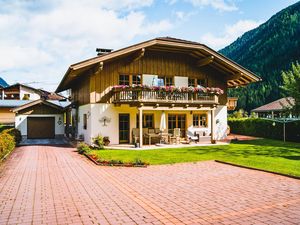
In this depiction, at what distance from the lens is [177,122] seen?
2217 cm

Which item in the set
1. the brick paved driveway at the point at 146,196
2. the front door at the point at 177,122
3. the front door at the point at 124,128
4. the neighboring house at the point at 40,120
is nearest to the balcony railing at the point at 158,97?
the front door at the point at 124,128

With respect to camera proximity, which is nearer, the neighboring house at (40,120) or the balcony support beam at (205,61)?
the balcony support beam at (205,61)

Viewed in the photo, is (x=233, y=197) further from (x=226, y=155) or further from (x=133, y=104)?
(x=133, y=104)

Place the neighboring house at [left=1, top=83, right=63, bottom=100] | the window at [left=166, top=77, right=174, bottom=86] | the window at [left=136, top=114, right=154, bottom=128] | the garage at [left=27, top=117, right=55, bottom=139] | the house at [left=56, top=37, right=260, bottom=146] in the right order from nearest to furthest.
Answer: the house at [left=56, top=37, right=260, bottom=146] < the window at [left=136, top=114, right=154, bottom=128] < the window at [left=166, top=77, right=174, bottom=86] < the garage at [left=27, top=117, right=55, bottom=139] < the neighboring house at [left=1, top=83, right=63, bottom=100]

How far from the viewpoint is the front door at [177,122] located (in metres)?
21.9

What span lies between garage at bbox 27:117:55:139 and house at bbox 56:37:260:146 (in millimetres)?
5220

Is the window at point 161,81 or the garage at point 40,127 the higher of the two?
the window at point 161,81

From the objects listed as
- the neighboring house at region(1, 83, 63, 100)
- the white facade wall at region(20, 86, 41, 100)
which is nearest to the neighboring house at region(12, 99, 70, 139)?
the neighboring house at region(1, 83, 63, 100)

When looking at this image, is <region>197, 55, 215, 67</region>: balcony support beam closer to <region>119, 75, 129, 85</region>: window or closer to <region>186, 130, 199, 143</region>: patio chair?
<region>186, 130, 199, 143</region>: patio chair

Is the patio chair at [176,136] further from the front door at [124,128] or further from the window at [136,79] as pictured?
the window at [136,79]

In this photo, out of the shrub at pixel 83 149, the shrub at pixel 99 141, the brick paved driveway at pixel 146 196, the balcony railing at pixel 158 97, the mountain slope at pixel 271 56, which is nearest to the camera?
the brick paved driveway at pixel 146 196

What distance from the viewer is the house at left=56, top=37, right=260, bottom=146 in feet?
62.0

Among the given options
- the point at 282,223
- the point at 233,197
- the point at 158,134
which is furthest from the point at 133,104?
the point at 282,223

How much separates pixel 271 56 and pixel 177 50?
211ft
